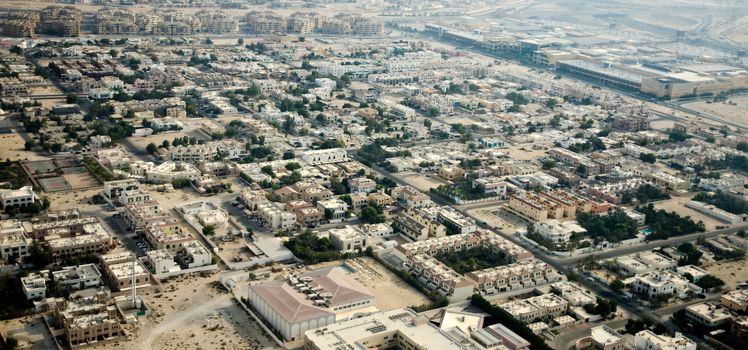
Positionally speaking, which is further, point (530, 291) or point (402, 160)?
point (402, 160)

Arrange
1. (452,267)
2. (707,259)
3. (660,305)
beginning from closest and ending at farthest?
(660,305)
(452,267)
(707,259)

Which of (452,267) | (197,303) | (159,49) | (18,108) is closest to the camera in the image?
(197,303)

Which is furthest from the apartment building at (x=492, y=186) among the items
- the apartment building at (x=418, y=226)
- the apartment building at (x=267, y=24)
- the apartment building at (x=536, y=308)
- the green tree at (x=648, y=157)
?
the apartment building at (x=267, y=24)

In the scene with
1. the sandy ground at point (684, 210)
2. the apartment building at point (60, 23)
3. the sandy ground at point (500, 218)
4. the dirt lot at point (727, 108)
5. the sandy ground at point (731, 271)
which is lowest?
the dirt lot at point (727, 108)

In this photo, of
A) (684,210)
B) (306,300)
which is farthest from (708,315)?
(306,300)

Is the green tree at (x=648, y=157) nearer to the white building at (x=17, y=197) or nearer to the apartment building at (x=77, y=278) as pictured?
the apartment building at (x=77, y=278)

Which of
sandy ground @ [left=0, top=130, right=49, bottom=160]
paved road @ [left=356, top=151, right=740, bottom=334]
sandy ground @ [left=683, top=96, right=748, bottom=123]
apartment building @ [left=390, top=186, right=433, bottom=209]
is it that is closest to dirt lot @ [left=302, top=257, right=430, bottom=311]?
apartment building @ [left=390, top=186, right=433, bottom=209]

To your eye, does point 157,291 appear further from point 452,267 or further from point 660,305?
point 660,305

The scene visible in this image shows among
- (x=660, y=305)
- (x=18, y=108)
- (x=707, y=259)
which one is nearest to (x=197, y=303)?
(x=660, y=305)
